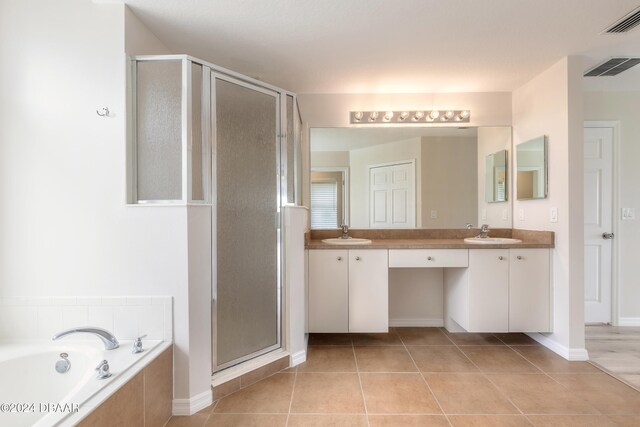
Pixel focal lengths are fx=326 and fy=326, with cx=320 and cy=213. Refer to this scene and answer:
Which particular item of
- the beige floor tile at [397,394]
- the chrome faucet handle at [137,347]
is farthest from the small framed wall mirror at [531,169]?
the chrome faucet handle at [137,347]

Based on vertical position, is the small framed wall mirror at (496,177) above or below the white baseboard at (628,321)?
above

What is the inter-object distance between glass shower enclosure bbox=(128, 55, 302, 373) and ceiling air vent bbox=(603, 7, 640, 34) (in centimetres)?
209

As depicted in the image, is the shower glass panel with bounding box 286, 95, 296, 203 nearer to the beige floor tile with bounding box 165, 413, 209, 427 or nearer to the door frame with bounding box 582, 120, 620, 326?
the beige floor tile with bounding box 165, 413, 209, 427

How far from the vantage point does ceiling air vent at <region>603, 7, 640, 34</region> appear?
192cm

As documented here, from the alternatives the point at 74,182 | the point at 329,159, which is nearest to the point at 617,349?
the point at 329,159

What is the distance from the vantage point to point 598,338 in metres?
2.82

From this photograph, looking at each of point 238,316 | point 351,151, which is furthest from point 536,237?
point 238,316

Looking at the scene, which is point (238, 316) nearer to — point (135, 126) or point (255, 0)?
point (135, 126)

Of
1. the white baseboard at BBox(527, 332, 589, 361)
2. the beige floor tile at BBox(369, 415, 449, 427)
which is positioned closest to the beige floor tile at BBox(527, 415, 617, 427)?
the beige floor tile at BBox(369, 415, 449, 427)

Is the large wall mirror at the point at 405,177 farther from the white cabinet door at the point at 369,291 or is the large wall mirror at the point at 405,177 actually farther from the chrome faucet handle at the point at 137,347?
the chrome faucet handle at the point at 137,347

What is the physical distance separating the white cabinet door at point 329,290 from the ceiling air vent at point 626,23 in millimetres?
2290

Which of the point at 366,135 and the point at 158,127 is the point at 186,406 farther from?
the point at 366,135

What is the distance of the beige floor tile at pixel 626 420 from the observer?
5.54 ft

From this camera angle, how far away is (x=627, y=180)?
3.12m
